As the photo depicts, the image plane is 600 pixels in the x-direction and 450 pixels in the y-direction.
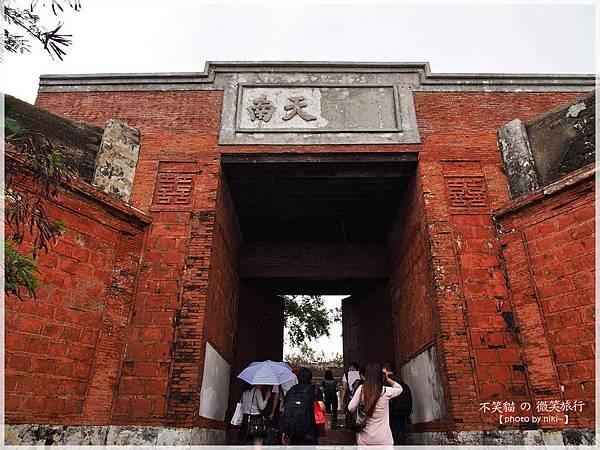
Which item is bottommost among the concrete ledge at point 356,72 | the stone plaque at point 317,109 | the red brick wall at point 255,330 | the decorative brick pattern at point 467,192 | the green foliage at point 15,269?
the green foliage at point 15,269

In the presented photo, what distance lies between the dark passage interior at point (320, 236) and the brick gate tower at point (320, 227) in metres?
0.06

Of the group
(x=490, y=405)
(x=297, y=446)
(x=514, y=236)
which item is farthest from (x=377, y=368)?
(x=514, y=236)

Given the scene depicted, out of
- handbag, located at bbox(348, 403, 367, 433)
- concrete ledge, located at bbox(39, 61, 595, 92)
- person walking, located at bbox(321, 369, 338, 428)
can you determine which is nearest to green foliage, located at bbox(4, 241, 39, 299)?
handbag, located at bbox(348, 403, 367, 433)

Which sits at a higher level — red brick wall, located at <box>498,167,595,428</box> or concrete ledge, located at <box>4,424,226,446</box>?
red brick wall, located at <box>498,167,595,428</box>

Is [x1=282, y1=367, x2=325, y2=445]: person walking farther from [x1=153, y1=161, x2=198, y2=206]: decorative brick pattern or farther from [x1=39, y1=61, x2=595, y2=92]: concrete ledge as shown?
[x1=39, y1=61, x2=595, y2=92]: concrete ledge

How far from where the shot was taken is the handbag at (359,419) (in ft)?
14.0

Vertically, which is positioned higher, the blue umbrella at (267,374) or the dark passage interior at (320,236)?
the dark passage interior at (320,236)

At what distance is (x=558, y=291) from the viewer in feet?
18.9

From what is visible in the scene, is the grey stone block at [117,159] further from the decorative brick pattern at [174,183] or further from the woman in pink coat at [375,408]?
the woman in pink coat at [375,408]

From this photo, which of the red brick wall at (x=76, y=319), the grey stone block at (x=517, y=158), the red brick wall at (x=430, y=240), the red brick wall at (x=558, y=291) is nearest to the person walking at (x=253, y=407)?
the red brick wall at (x=430, y=240)

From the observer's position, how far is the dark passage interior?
7680 millimetres

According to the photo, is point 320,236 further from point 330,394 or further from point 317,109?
point 330,394

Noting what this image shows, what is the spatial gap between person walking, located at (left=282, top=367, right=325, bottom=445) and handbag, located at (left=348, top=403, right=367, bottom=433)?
0.51 m

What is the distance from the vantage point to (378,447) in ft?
13.5
